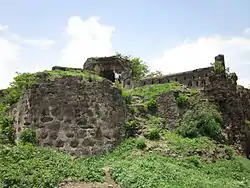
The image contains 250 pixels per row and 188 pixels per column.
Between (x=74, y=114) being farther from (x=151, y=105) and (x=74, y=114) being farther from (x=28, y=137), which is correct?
(x=151, y=105)

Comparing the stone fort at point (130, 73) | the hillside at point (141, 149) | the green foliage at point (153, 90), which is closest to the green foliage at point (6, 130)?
the hillside at point (141, 149)

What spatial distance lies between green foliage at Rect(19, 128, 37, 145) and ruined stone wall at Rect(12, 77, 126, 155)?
21 cm

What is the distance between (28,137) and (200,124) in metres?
6.45

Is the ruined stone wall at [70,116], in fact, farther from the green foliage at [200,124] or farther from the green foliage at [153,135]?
the green foliage at [200,124]

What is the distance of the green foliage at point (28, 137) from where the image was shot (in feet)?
39.9

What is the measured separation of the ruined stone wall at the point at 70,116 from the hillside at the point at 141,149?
0.08 metres

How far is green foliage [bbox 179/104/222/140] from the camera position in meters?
14.7

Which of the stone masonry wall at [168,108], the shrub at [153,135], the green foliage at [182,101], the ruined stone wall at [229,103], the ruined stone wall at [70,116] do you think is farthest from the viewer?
the ruined stone wall at [229,103]

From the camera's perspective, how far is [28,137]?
479 inches

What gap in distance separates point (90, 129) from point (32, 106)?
197 centimetres

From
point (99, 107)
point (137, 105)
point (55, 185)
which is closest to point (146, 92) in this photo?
point (137, 105)

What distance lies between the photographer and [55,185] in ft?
30.0

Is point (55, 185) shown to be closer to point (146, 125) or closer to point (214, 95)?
point (146, 125)

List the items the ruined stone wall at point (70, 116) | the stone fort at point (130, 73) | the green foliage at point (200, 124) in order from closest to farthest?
the ruined stone wall at point (70, 116) < the green foliage at point (200, 124) < the stone fort at point (130, 73)
